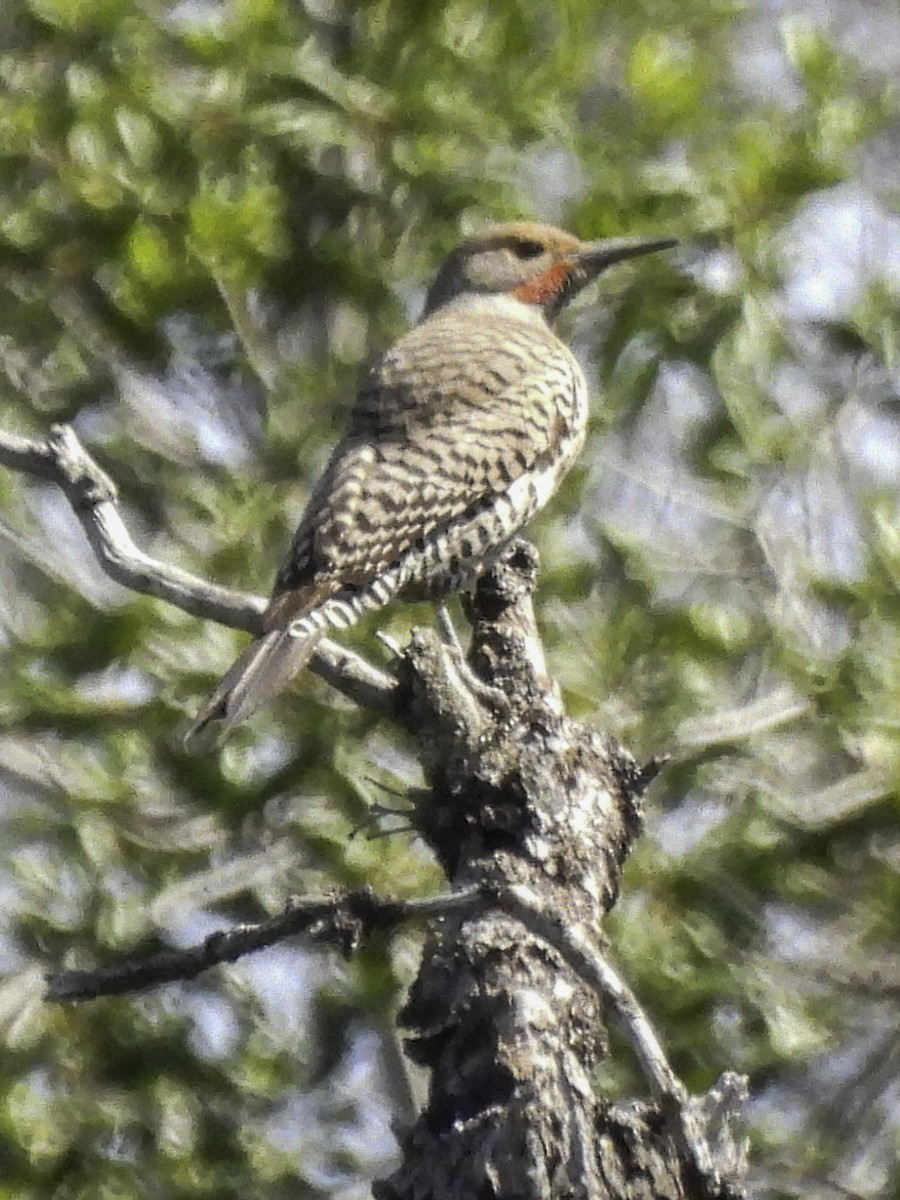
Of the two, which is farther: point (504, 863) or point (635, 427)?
point (635, 427)

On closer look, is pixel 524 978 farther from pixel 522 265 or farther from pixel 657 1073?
pixel 522 265

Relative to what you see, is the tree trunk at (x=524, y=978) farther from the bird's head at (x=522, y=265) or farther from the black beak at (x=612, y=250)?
the bird's head at (x=522, y=265)

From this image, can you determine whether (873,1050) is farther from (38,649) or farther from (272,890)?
(38,649)

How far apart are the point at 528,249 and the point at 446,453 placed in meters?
1.23

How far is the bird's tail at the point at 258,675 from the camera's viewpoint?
4562 mm

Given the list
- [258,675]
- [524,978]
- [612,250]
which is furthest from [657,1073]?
[612,250]

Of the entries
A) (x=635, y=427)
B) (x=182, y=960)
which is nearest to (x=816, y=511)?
(x=635, y=427)

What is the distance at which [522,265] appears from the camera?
6.84 meters

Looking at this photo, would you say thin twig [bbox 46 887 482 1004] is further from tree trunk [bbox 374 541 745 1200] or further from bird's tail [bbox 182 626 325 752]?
bird's tail [bbox 182 626 325 752]

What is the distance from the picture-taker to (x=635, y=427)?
679cm

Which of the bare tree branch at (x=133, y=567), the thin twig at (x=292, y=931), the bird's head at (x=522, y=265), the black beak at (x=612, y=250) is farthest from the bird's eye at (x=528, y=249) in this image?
the thin twig at (x=292, y=931)

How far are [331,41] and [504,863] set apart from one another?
3560 millimetres

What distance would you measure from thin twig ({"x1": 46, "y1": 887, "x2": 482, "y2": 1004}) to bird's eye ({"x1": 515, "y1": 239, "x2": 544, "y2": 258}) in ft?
10.5

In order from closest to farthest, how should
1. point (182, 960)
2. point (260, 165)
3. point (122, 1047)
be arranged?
1. point (182, 960)
2. point (122, 1047)
3. point (260, 165)
